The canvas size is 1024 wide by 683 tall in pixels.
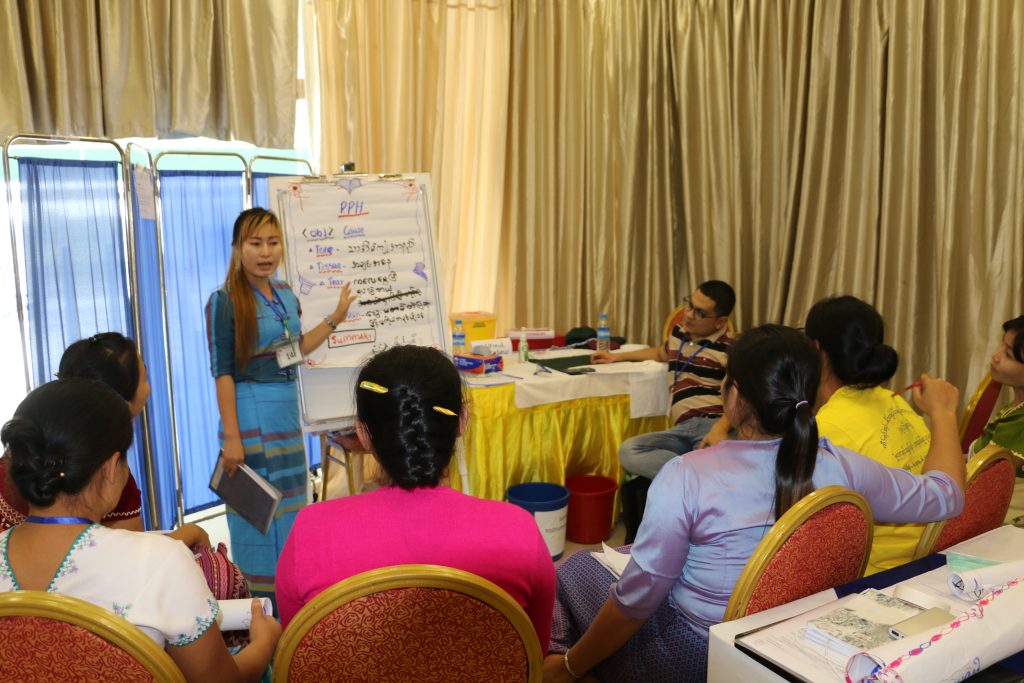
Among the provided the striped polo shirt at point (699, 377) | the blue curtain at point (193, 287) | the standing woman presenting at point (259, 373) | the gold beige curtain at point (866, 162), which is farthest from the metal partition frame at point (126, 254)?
the gold beige curtain at point (866, 162)

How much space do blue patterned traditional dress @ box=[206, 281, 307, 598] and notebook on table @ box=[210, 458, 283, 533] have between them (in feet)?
0.28

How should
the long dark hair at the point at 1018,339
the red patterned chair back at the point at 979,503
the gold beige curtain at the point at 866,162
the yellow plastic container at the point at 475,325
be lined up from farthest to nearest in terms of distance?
1. the yellow plastic container at the point at 475,325
2. the gold beige curtain at the point at 866,162
3. the long dark hair at the point at 1018,339
4. the red patterned chair back at the point at 979,503

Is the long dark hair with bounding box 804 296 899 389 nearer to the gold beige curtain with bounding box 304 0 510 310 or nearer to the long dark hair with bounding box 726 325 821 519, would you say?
the long dark hair with bounding box 726 325 821 519

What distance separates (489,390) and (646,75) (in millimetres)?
2219

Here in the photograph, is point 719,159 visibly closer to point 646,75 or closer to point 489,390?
point 646,75

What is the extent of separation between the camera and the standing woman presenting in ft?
8.35

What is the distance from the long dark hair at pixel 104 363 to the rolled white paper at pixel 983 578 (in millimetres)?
1730

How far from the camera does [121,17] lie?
9.92 ft

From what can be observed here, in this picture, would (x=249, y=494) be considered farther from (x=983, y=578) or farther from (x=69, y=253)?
(x=983, y=578)

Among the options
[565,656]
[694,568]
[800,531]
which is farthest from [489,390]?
[800,531]

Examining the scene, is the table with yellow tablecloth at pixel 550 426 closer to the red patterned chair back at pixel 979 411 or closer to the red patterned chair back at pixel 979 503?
the red patterned chair back at pixel 979 411

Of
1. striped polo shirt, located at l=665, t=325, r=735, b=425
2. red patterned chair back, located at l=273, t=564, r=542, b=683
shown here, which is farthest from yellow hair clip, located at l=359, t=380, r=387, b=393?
striped polo shirt, located at l=665, t=325, r=735, b=425

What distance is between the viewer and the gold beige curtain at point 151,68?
2.79 m

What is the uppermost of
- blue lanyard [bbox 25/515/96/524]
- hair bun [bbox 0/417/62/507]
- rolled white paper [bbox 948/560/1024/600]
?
hair bun [bbox 0/417/62/507]
